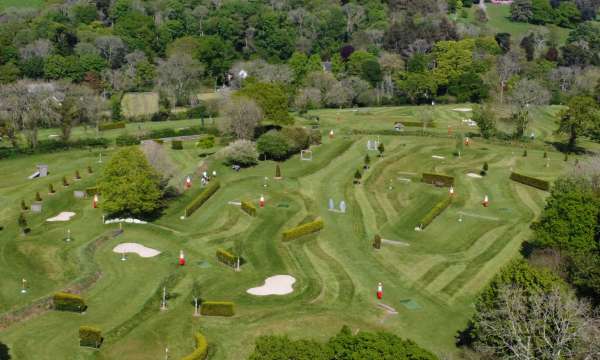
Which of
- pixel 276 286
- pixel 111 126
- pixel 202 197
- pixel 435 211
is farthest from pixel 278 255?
pixel 111 126

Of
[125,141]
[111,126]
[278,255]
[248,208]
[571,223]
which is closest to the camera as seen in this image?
[571,223]

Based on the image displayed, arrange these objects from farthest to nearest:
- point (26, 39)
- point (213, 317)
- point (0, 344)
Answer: point (26, 39) < point (213, 317) < point (0, 344)

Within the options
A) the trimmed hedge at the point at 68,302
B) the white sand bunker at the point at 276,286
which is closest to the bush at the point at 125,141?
the white sand bunker at the point at 276,286

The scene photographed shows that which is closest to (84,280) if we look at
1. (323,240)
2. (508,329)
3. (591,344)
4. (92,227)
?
(92,227)

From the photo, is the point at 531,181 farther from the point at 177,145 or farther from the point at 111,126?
the point at 111,126

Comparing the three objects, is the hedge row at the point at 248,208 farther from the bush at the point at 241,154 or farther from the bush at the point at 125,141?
the bush at the point at 125,141

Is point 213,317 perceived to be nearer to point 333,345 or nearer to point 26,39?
point 333,345

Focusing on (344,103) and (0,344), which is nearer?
(0,344)
